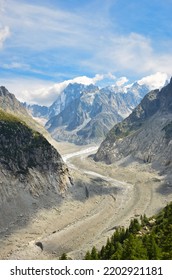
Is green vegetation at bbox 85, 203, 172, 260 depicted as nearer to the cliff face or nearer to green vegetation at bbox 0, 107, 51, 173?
the cliff face

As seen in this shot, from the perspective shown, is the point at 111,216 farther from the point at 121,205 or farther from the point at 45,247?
the point at 45,247

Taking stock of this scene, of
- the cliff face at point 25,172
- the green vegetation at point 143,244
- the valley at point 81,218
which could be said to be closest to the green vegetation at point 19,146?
the cliff face at point 25,172

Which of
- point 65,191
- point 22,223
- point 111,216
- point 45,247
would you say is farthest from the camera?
point 65,191

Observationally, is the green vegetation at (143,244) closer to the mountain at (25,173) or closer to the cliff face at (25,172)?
the mountain at (25,173)

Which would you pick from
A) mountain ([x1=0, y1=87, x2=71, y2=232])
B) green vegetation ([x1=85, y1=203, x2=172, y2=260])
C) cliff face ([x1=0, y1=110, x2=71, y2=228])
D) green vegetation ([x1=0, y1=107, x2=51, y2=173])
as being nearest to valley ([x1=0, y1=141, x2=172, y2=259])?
mountain ([x1=0, y1=87, x2=71, y2=232])

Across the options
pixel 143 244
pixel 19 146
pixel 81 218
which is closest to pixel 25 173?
pixel 19 146
